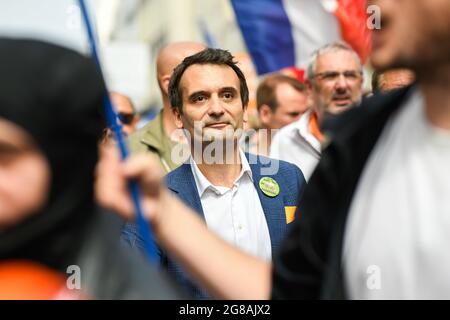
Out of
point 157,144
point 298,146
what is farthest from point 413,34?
point 298,146

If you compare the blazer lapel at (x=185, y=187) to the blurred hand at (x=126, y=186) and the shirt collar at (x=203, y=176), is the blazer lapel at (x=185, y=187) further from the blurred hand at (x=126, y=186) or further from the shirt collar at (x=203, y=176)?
the blurred hand at (x=126, y=186)

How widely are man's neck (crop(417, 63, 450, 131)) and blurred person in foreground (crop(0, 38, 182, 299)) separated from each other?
578 millimetres

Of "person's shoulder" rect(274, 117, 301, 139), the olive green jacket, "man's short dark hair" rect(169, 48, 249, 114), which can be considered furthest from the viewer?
"person's shoulder" rect(274, 117, 301, 139)

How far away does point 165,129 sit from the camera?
16.3ft

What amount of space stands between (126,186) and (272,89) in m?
4.90

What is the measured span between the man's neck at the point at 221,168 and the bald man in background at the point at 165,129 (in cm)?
85

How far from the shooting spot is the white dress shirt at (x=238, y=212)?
3666mm

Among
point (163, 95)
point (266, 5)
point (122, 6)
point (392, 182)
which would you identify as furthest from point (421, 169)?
point (122, 6)

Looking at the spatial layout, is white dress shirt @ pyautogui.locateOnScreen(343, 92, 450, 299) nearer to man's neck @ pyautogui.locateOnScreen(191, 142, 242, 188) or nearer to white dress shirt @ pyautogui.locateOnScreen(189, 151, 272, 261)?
white dress shirt @ pyautogui.locateOnScreen(189, 151, 272, 261)

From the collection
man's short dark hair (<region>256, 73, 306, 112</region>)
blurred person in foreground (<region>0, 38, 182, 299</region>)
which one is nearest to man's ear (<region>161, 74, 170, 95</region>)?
man's short dark hair (<region>256, 73, 306, 112</region>)

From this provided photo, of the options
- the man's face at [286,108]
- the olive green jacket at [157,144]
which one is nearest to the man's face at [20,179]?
the olive green jacket at [157,144]

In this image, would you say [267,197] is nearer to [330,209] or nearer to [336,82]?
[330,209]

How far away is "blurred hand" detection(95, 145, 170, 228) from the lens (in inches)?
74.0

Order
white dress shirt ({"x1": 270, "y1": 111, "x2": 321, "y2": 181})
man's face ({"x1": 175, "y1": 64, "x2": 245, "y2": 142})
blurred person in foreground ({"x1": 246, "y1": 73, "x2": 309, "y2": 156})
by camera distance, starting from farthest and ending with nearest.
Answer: blurred person in foreground ({"x1": 246, "y1": 73, "x2": 309, "y2": 156})
white dress shirt ({"x1": 270, "y1": 111, "x2": 321, "y2": 181})
man's face ({"x1": 175, "y1": 64, "x2": 245, "y2": 142})
